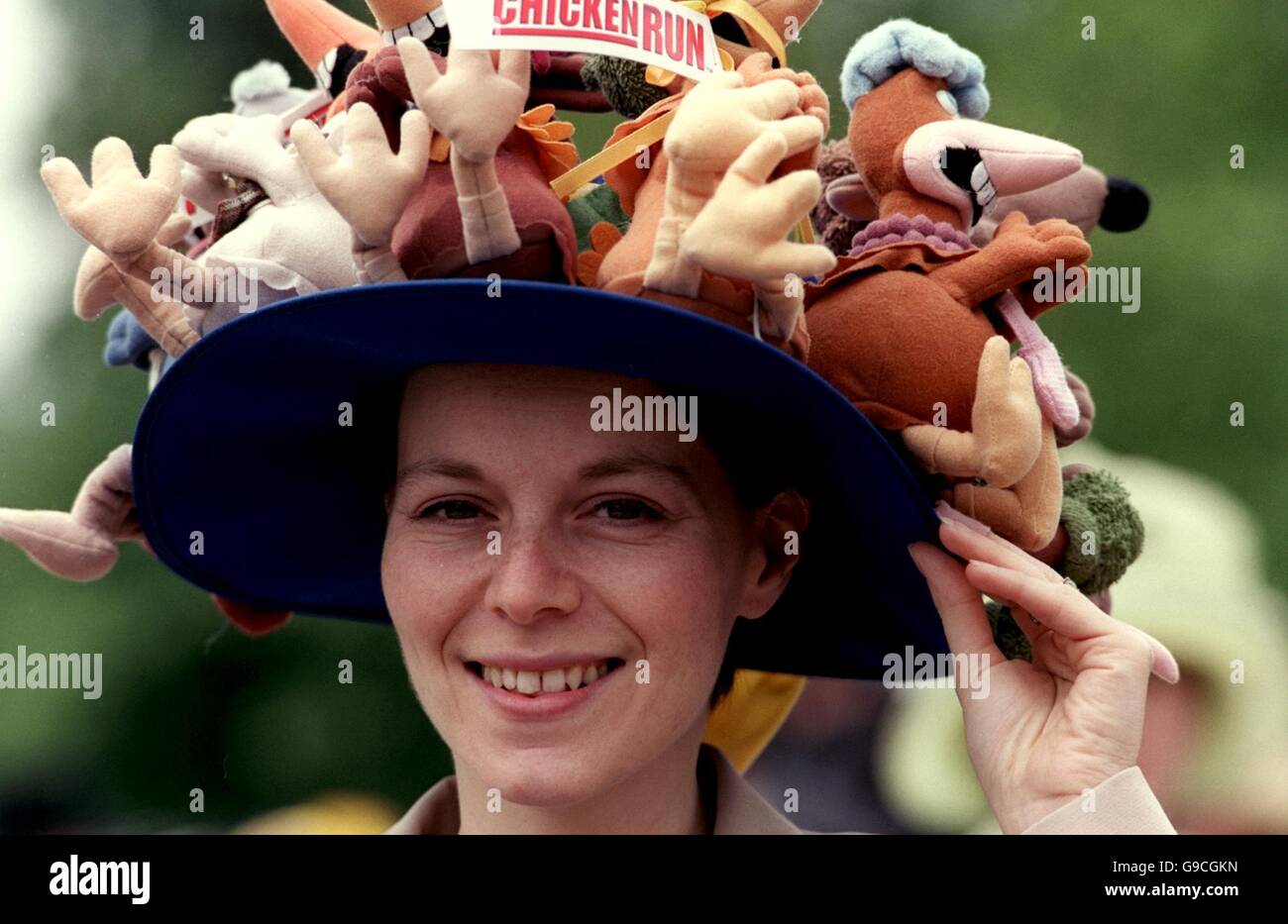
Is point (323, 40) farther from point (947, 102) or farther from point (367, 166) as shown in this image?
point (947, 102)

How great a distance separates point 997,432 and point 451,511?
60 centimetres

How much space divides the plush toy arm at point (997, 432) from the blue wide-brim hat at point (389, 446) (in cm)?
6

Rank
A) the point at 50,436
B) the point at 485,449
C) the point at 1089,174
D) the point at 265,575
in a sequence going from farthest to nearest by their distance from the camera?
the point at 50,436 → the point at 265,575 → the point at 1089,174 → the point at 485,449

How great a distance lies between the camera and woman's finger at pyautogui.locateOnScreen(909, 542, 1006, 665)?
6.06ft

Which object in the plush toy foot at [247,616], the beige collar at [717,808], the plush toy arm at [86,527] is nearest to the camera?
the beige collar at [717,808]

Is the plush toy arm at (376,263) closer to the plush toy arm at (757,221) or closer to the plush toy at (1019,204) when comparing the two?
the plush toy arm at (757,221)

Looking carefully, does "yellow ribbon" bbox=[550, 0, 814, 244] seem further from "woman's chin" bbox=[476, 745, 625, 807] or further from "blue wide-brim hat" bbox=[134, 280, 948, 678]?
"woman's chin" bbox=[476, 745, 625, 807]

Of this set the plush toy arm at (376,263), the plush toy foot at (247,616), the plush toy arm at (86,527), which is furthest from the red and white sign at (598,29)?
the plush toy foot at (247,616)

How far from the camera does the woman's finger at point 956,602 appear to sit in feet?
6.06

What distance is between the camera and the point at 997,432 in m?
1.65
